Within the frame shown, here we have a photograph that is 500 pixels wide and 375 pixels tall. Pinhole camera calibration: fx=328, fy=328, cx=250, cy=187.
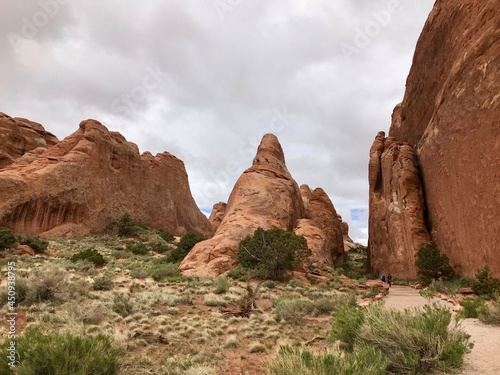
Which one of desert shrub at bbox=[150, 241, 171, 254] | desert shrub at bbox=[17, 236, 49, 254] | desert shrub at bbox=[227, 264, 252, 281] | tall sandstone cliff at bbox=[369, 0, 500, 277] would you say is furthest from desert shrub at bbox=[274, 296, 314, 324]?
desert shrub at bbox=[150, 241, 171, 254]

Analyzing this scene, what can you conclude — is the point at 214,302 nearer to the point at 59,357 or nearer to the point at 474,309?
the point at 474,309

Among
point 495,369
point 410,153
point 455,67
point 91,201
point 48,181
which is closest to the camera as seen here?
point 495,369

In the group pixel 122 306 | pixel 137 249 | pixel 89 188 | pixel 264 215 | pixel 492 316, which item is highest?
pixel 89 188

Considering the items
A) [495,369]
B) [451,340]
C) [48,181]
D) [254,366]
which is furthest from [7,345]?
[48,181]

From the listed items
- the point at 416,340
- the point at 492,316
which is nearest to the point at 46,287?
the point at 416,340

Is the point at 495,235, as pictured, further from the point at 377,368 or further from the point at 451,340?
the point at 377,368

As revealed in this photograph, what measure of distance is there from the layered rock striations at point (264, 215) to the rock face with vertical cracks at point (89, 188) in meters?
20.3

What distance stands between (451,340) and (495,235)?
1400 cm

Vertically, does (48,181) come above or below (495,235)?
above

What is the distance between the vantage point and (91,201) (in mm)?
44469

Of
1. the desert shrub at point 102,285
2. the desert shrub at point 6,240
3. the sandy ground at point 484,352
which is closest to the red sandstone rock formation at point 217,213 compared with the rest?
the desert shrub at point 6,240

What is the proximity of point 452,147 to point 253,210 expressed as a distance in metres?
17.6

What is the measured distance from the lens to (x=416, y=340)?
16.8ft

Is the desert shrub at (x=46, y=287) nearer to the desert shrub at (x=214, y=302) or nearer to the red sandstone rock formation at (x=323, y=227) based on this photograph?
the desert shrub at (x=214, y=302)
